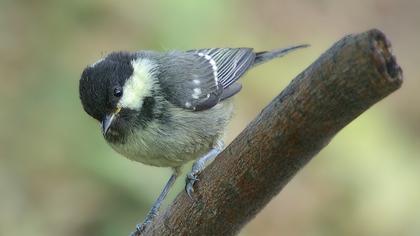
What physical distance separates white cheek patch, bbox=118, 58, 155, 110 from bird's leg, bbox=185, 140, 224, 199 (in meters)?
0.28

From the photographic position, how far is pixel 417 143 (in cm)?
407

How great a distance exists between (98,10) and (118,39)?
195 mm

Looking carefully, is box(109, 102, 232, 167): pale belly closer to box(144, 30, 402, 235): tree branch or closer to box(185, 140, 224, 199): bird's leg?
box(185, 140, 224, 199): bird's leg

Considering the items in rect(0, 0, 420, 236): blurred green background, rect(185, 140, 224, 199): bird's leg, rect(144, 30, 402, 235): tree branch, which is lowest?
rect(0, 0, 420, 236): blurred green background

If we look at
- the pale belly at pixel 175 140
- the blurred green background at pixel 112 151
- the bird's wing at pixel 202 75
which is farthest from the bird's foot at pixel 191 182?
the blurred green background at pixel 112 151

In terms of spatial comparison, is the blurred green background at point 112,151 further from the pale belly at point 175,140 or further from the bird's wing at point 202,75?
the pale belly at point 175,140

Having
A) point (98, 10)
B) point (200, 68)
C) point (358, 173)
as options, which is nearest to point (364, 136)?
point (358, 173)

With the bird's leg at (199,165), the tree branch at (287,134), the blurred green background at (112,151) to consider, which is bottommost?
the blurred green background at (112,151)

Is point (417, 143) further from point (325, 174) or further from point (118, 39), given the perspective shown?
point (118, 39)

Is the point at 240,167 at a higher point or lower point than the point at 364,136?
higher

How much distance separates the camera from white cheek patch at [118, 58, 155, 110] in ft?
7.70

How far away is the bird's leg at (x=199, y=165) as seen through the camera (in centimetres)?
199

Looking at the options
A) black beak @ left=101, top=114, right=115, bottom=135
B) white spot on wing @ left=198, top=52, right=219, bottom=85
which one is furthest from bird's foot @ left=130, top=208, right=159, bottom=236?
white spot on wing @ left=198, top=52, right=219, bottom=85

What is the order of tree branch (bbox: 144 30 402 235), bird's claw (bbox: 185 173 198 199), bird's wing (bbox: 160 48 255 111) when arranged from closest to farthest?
1. tree branch (bbox: 144 30 402 235)
2. bird's claw (bbox: 185 173 198 199)
3. bird's wing (bbox: 160 48 255 111)
